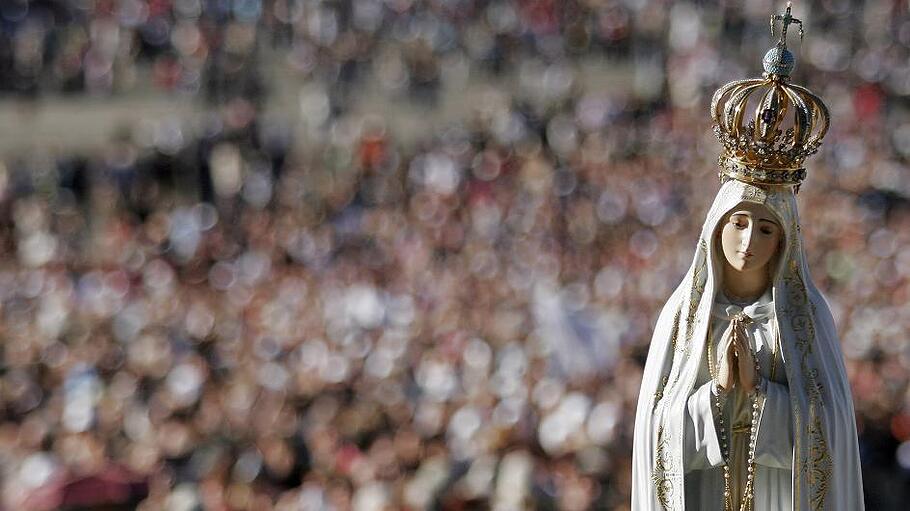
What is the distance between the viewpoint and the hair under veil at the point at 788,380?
6.43 m

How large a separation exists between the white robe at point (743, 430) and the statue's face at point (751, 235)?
19 centimetres

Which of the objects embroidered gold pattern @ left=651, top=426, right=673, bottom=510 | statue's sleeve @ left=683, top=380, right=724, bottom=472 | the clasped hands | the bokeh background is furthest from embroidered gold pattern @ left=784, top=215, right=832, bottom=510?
the bokeh background

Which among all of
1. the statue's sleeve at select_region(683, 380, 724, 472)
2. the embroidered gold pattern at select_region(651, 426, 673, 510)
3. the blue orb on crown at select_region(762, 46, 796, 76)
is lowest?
the embroidered gold pattern at select_region(651, 426, 673, 510)

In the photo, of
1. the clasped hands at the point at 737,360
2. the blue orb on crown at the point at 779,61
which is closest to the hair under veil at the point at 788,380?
the clasped hands at the point at 737,360

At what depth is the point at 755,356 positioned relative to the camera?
6547 millimetres

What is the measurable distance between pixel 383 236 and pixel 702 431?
51.7ft

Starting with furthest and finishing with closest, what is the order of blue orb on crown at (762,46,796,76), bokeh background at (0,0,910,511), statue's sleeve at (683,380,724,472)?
bokeh background at (0,0,910,511), statue's sleeve at (683,380,724,472), blue orb on crown at (762,46,796,76)

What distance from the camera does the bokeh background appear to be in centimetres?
1378

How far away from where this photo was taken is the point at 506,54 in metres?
29.6

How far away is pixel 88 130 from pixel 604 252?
9.86 meters

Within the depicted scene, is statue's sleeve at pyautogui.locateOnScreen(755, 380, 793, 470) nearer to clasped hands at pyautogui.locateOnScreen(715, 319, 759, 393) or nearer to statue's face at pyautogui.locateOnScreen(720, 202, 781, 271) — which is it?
clasped hands at pyautogui.locateOnScreen(715, 319, 759, 393)

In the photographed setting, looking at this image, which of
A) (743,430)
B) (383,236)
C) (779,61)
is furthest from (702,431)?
(383,236)

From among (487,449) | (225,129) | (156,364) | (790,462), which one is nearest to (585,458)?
(487,449)

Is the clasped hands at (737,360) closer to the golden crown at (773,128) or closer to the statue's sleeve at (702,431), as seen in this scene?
the statue's sleeve at (702,431)
